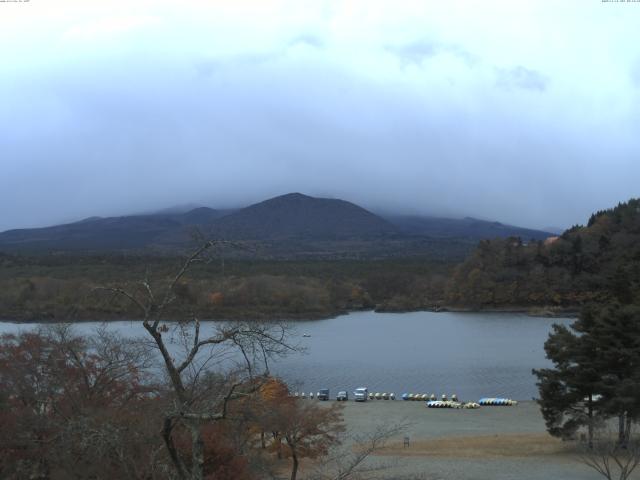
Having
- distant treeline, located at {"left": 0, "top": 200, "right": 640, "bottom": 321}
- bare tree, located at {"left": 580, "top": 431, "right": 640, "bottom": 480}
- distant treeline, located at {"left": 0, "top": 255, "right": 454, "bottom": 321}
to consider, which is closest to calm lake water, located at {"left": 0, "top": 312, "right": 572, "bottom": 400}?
distant treeline, located at {"left": 0, "top": 255, "right": 454, "bottom": 321}

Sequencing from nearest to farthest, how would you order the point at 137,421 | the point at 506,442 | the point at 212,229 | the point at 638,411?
the point at 212,229 → the point at 137,421 → the point at 638,411 → the point at 506,442


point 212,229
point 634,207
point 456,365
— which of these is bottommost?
point 456,365

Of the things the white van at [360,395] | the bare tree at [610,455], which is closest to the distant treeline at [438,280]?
the white van at [360,395]

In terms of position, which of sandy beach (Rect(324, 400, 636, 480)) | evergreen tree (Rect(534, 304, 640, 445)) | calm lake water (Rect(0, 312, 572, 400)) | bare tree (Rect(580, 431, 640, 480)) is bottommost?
calm lake water (Rect(0, 312, 572, 400))

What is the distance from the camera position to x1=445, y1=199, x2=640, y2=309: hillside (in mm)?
74000

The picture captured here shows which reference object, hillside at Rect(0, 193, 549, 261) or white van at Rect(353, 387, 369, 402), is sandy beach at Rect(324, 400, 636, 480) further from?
hillside at Rect(0, 193, 549, 261)

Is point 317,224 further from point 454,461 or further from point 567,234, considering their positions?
point 454,461

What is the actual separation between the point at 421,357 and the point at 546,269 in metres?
39.1

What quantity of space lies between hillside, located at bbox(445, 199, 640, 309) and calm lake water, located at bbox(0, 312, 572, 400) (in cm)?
1113

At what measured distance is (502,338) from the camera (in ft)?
163

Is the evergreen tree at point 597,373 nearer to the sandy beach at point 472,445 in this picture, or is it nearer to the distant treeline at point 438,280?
the sandy beach at point 472,445

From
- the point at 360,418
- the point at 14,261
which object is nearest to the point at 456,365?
the point at 360,418

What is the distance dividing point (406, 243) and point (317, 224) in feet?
96.9

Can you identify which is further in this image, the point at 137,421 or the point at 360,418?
the point at 360,418
